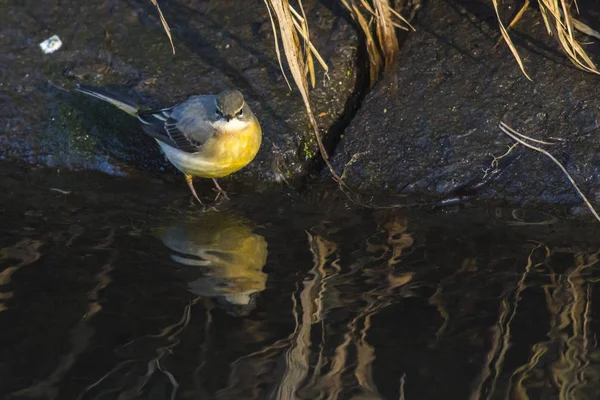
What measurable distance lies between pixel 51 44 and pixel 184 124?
2106 millimetres

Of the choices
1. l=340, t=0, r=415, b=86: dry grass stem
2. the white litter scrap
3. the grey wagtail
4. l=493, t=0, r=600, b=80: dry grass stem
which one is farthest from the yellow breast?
the white litter scrap

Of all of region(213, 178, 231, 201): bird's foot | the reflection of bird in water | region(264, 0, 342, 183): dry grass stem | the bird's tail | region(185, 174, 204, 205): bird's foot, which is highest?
region(264, 0, 342, 183): dry grass stem

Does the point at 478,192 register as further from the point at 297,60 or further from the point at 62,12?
the point at 62,12

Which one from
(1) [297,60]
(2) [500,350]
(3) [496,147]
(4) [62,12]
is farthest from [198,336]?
(4) [62,12]

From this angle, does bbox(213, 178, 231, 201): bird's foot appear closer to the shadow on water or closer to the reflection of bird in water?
the shadow on water

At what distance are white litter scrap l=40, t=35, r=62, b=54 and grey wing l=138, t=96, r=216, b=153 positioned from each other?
151cm

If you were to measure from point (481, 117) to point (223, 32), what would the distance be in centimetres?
256

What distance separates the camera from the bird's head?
6777mm

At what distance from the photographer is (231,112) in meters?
6.78

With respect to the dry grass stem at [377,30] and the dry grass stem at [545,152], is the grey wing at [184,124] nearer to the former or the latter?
the dry grass stem at [377,30]

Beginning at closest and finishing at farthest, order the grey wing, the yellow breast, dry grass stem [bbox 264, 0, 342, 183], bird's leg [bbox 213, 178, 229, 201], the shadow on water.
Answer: the shadow on water
dry grass stem [bbox 264, 0, 342, 183]
the yellow breast
the grey wing
bird's leg [bbox 213, 178, 229, 201]

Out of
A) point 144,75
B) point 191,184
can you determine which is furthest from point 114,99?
point 191,184

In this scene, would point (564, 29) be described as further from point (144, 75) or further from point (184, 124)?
point (144, 75)

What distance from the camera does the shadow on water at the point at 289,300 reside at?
15.2 ft
